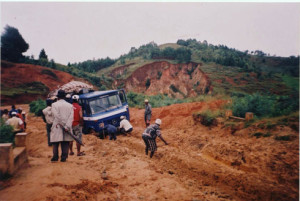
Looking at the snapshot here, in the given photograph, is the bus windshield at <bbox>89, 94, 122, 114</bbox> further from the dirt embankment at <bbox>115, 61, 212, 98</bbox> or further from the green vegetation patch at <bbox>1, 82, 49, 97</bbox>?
the dirt embankment at <bbox>115, 61, 212, 98</bbox>

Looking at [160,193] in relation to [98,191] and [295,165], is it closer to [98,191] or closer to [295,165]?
[98,191]

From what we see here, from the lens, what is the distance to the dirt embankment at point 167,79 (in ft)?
140

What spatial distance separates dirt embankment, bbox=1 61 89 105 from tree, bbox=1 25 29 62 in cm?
171

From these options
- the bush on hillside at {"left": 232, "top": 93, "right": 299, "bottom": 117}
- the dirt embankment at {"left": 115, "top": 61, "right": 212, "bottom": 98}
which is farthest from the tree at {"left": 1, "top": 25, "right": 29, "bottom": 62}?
the bush on hillside at {"left": 232, "top": 93, "right": 299, "bottom": 117}

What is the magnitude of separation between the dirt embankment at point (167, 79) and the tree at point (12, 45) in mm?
21444

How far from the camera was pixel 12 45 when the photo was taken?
33.2m

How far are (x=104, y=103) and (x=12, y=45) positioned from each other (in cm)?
3157

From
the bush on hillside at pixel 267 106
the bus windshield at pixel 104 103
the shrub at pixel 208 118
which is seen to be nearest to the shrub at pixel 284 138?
the bush on hillside at pixel 267 106

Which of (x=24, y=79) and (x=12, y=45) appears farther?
(x=12, y=45)

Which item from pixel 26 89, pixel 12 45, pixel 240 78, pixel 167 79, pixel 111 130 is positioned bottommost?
pixel 111 130

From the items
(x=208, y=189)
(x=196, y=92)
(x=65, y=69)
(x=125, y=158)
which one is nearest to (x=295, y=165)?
(x=208, y=189)

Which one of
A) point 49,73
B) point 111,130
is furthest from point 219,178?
point 49,73

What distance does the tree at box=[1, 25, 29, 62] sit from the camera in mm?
29617

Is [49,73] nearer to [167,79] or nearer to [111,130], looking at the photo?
[167,79]
